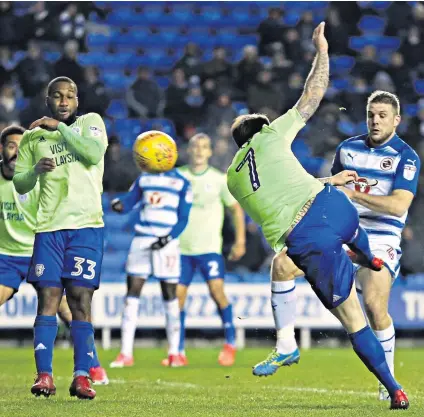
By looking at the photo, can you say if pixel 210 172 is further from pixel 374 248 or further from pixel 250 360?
pixel 374 248

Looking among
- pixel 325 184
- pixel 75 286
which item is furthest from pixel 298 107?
pixel 75 286

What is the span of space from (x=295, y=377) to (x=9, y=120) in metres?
9.10

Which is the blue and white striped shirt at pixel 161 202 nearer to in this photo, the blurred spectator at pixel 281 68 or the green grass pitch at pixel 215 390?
the green grass pitch at pixel 215 390

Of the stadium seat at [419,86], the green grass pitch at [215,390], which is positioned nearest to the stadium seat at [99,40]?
the stadium seat at [419,86]

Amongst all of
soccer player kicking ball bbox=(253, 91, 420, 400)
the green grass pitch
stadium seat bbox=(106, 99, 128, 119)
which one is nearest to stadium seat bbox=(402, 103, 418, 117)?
stadium seat bbox=(106, 99, 128, 119)

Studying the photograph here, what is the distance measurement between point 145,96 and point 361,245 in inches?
435

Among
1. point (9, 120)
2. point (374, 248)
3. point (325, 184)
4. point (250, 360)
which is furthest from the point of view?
point (9, 120)

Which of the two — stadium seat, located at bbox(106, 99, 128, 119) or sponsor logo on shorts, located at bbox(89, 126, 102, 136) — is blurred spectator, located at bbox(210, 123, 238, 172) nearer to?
stadium seat, located at bbox(106, 99, 128, 119)

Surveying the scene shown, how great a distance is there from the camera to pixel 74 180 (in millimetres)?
7570

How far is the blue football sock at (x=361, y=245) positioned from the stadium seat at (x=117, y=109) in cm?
1203

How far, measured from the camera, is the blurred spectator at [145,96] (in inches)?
698

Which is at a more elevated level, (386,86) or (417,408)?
(386,86)

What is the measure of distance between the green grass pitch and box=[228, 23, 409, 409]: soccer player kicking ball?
20.6 inches

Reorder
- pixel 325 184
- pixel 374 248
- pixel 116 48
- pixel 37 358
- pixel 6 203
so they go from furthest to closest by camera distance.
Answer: pixel 116 48
pixel 6 203
pixel 374 248
pixel 37 358
pixel 325 184
